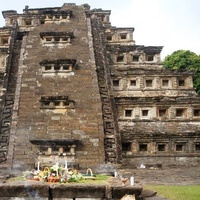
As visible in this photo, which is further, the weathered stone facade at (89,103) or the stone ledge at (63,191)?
the weathered stone facade at (89,103)

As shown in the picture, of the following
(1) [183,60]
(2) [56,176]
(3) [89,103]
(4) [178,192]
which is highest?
(1) [183,60]

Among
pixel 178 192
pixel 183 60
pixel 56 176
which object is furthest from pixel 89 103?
pixel 183 60

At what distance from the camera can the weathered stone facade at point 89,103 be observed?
13.9m

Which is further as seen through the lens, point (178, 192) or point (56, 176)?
A: point (178, 192)

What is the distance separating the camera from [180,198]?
859 centimetres

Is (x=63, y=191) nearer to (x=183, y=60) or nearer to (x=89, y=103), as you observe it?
(x=89, y=103)

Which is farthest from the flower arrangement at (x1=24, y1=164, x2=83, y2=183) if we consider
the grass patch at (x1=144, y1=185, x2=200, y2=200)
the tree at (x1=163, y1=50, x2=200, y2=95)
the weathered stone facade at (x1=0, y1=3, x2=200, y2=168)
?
the tree at (x1=163, y1=50, x2=200, y2=95)

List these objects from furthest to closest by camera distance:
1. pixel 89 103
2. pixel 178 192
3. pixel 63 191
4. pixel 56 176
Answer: pixel 89 103 → pixel 178 192 → pixel 56 176 → pixel 63 191

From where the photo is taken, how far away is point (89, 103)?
1599 cm

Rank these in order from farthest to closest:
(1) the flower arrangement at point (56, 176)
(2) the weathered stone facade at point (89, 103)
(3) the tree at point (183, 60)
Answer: (3) the tree at point (183, 60)
(2) the weathered stone facade at point (89, 103)
(1) the flower arrangement at point (56, 176)

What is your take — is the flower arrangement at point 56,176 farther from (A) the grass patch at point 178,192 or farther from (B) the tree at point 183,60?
(B) the tree at point 183,60

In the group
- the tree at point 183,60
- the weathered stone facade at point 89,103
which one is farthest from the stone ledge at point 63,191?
the tree at point 183,60

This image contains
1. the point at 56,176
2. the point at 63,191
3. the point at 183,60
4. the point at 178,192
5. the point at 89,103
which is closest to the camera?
the point at 63,191

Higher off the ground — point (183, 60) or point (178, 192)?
point (183, 60)
